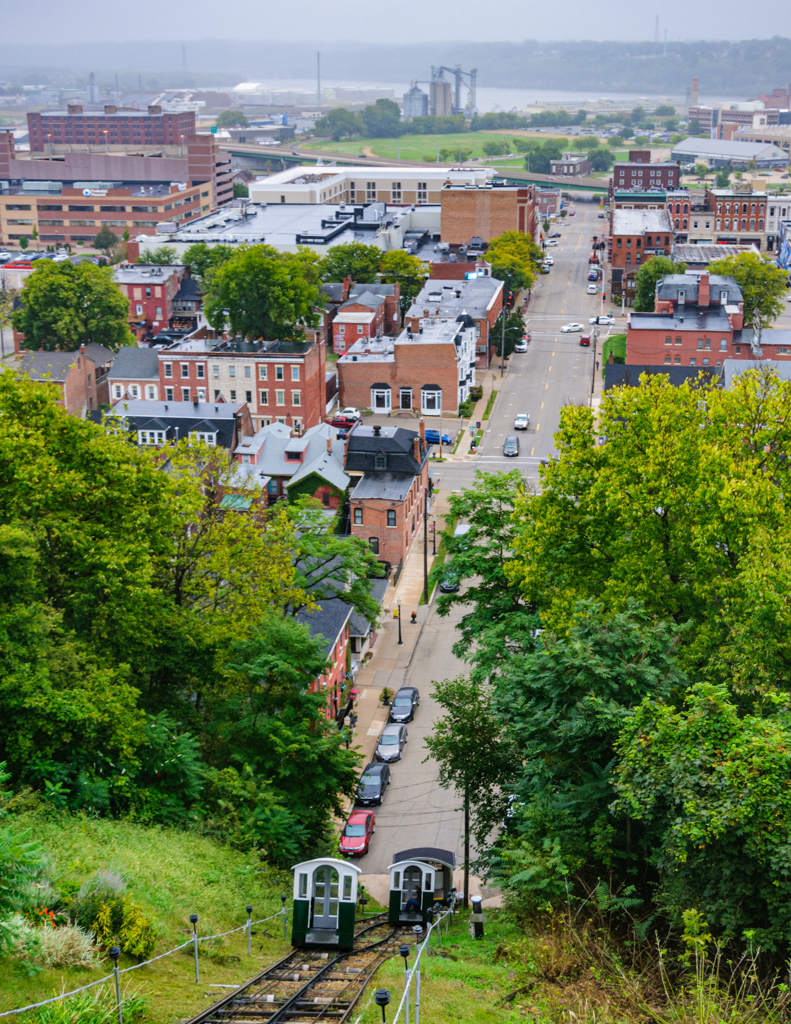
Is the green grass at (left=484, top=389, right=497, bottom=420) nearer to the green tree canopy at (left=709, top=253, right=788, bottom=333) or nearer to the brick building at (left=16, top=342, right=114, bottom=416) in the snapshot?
the brick building at (left=16, top=342, right=114, bottom=416)

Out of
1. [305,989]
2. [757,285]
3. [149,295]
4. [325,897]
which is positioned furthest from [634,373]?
[305,989]

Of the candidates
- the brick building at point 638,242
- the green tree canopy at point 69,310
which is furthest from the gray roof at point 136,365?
the brick building at point 638,242

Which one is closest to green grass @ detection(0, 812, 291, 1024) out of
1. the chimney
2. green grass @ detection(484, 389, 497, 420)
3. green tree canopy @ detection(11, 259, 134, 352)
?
green grass @ detection(484, 389, 497, 420)

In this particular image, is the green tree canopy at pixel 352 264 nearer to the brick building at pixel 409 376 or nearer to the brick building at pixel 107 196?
the brick building at pixel 409 376

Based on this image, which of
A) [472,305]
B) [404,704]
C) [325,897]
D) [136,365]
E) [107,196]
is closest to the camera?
[325,897]

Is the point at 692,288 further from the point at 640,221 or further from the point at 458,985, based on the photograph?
the point at 458,985

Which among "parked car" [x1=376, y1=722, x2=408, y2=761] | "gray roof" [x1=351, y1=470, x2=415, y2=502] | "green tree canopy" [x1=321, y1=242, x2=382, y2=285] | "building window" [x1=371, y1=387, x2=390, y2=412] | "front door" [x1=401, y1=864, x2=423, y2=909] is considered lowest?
"parked car" [x1=376, y1=722, x2=408, y2=761]
